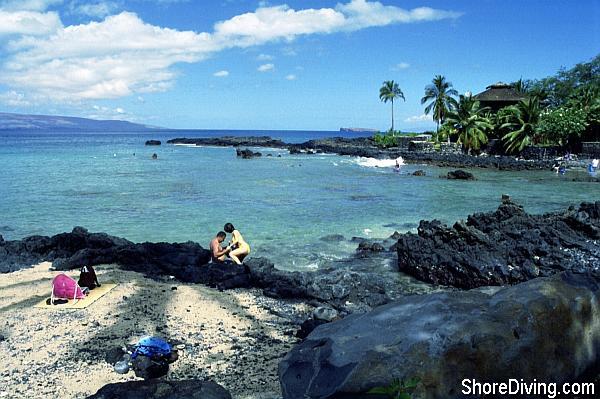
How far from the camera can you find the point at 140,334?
331 inches

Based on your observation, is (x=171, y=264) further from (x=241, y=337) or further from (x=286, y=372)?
(x=286, y=372)

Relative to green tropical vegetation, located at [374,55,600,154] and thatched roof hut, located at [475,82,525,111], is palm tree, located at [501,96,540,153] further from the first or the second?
thatched roof hut, located at [475,82,525,111]

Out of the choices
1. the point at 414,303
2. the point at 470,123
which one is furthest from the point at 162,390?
the point at 470,123

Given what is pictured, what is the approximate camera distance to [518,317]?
5008 millimetres

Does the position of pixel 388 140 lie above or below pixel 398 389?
above

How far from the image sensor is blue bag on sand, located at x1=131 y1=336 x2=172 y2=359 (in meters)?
7.05

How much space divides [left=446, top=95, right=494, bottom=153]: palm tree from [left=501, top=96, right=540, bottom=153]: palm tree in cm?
210

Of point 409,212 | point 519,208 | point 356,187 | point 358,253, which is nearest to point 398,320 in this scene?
point 358,253

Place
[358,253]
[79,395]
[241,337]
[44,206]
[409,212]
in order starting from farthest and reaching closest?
[44,206]
[409,212]
[358,253]
[241,337]
[79,395]

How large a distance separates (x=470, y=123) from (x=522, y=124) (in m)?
5.19

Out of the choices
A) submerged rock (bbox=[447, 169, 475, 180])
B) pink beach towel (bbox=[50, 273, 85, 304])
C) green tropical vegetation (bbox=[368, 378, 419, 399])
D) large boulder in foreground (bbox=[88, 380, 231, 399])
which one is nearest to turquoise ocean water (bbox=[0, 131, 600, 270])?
submerged rock (bbox=[447, 169, 475, 180])

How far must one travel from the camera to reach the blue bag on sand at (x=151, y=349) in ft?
23.1

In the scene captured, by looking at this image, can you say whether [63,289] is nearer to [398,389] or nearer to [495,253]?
[398,389]

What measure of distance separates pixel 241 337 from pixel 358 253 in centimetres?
792
